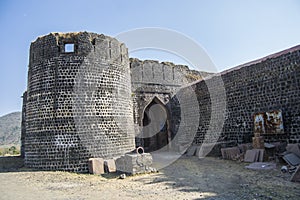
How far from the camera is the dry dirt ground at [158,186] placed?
5.49 m

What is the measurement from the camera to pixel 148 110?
61.5 feet

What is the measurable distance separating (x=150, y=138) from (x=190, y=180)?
11.2 meters

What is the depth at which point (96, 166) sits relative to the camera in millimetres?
9148

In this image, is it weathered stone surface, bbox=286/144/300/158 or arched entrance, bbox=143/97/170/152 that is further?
arched entrance, bbox=143/97/170/152

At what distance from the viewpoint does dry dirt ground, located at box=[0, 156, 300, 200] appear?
A: 549 cm

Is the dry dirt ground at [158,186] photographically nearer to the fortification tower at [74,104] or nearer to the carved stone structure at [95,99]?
the fortification tower at [74,104]

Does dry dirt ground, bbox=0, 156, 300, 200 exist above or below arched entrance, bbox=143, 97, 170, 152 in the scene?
below

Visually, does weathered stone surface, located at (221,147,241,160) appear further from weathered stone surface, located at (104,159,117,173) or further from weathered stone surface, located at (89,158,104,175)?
weathered stone surface, located at (89,158,104,175)

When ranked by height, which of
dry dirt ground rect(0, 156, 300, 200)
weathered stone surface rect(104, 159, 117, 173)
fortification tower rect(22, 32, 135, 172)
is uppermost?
fortification tower rect(22, 32, 135, 172)

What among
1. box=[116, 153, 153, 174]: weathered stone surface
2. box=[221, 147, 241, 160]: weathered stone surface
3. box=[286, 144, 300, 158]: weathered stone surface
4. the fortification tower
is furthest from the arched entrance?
box=[286, 144, 300, 158]: weathered stone surface

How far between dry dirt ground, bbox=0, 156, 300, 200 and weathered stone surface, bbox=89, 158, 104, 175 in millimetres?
336

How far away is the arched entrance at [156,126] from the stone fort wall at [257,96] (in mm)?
3361

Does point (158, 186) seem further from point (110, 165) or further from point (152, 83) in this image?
point (152, 83)

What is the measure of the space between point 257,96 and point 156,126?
9.46m
